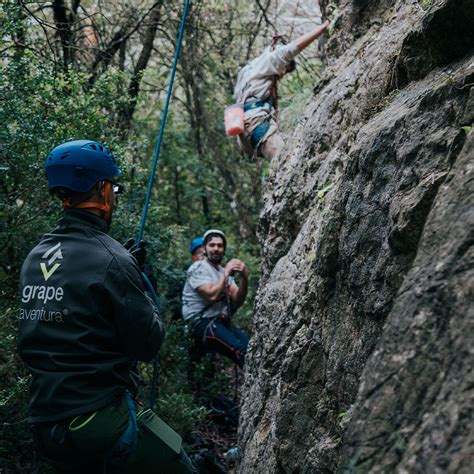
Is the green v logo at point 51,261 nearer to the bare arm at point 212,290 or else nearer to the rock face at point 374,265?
the rock face at point 374,265

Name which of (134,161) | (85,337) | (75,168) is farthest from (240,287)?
(85,337)

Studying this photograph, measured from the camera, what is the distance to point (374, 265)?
2941 millimetres

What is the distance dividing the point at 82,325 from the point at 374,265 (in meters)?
1.48

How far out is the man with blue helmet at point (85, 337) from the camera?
283 cm

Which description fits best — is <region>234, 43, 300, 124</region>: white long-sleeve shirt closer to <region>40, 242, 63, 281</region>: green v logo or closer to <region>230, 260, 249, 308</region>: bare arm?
<region>230, 260, 249, 308</region>: bare arm

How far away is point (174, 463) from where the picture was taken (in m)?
3.18

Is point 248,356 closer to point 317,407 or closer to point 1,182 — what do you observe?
point 317,407

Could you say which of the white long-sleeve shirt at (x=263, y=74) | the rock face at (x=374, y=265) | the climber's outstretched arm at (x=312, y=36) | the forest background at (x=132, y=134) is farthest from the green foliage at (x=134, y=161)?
the rock face at (x=374, y=265)

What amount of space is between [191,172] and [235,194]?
3.62 feet

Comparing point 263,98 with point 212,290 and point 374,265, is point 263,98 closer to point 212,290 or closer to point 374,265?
point 212,290

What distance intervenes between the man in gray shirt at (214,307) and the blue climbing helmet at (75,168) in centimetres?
437

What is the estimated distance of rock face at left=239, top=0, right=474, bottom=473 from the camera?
1792 mm

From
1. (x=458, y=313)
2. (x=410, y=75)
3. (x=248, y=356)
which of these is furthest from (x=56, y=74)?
(x=458, y=313)

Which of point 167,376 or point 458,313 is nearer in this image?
point 458,313
